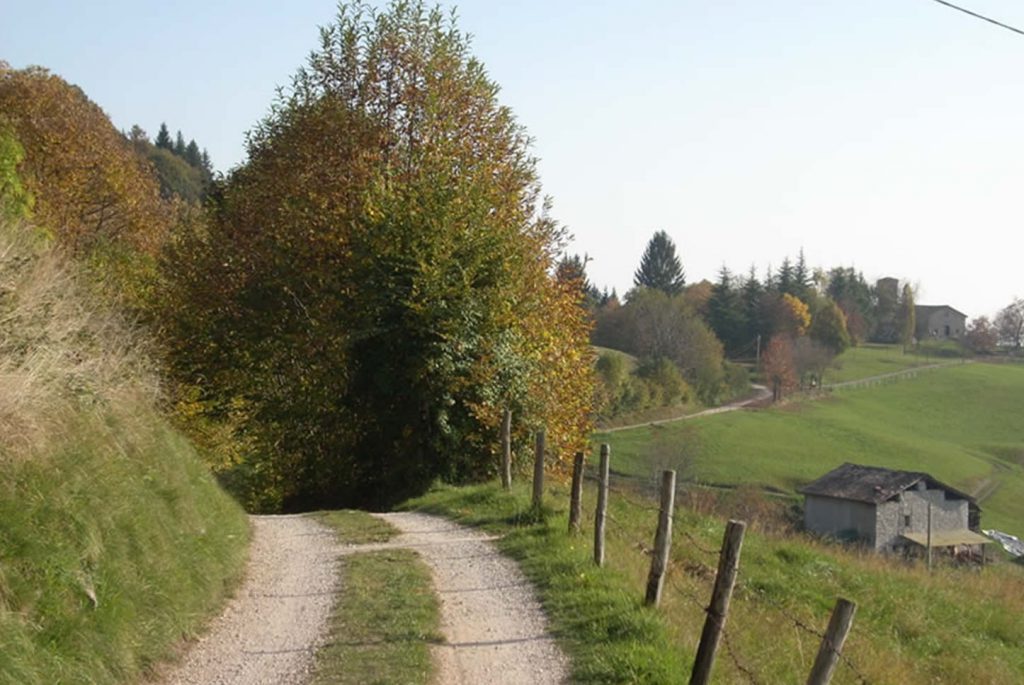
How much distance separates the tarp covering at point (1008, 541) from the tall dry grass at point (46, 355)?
5658 cm

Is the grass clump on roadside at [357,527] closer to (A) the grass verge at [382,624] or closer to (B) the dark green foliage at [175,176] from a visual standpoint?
(A) the grass verge at [382,624]

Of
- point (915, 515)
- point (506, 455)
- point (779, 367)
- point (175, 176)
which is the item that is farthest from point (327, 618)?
point (779, 367)

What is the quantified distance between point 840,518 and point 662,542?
5582 cm

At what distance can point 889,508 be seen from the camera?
62625mm

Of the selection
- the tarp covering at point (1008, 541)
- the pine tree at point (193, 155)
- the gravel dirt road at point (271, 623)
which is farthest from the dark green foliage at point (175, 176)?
the gravel dirt road at point (271, 623)

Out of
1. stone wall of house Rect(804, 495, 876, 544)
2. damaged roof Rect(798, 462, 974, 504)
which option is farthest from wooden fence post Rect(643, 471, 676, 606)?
damaged roof Rect(798, 462, 974, 504)

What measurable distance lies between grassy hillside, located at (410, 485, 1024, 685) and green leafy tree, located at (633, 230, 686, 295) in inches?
6106

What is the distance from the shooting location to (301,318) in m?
29.2

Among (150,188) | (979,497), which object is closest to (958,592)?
(150,188)

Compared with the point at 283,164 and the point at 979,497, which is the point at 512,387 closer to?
the point at 283,164

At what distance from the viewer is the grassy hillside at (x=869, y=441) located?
7650 centimetres

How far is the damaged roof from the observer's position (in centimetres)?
6191

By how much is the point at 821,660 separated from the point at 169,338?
26430mm

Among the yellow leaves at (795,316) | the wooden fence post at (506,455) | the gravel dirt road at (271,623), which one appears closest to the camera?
the gravel dirt road at (271,623)
